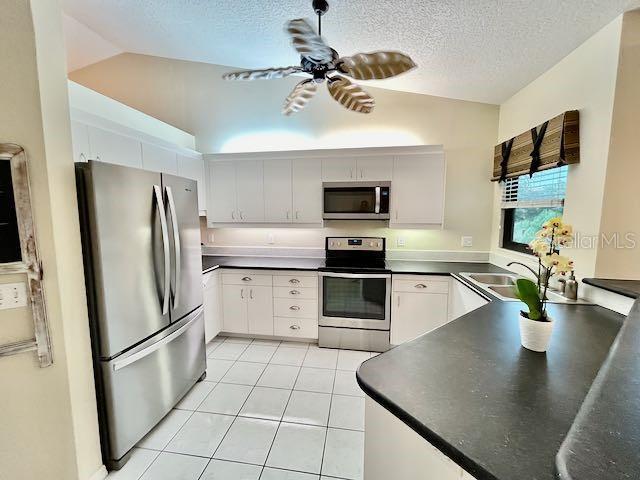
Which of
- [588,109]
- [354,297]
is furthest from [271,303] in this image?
[588,109]

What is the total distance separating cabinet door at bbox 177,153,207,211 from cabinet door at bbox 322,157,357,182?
4.86 ft

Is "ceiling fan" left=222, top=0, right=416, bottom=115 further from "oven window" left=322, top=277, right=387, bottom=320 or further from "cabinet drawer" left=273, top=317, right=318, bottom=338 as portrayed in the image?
"cabinet drawer" left=273, top=317, right=318, bottom=338

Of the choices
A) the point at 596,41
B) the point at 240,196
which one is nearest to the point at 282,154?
the point at 240,196

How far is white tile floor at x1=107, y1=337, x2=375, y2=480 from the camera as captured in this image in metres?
1.62

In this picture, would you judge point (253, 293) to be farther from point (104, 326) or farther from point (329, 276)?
point (104, 326)

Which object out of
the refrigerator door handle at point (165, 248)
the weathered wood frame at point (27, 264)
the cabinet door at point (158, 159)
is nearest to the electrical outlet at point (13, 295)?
the weathered wood frame at point (27, 264)

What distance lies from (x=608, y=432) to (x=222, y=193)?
3.45 m

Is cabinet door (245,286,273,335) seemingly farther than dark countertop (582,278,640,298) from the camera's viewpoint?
Yes

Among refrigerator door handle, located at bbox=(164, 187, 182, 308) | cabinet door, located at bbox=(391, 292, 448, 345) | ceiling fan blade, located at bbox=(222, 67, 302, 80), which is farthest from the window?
refrigerator door handle, located at bbox=(164, 187, 182, 308)

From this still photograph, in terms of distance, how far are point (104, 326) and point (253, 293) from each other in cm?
162

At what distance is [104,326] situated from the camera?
5.04ft

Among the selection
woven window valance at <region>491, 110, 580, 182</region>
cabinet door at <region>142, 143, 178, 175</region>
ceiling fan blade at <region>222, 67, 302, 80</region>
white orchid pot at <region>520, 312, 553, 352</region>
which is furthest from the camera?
cabinet door at <region>142, 143, 178, 175</region>

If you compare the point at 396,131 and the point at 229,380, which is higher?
the point at 396,131

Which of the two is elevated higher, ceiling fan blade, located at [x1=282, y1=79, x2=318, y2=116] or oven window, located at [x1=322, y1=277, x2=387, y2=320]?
ceiling fan blade, located at [x1=282, y1=79, x2=318, y2=116]
